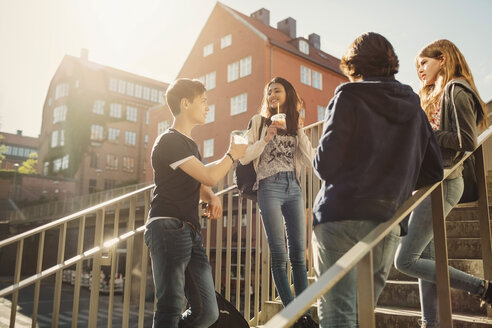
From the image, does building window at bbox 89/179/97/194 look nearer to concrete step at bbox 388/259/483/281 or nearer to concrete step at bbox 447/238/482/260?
concrete step at bbox 447/238/482/260

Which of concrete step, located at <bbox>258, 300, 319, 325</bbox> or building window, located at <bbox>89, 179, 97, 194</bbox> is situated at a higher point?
building window, located at <bbox>89, 179, 97, 194</bbox>

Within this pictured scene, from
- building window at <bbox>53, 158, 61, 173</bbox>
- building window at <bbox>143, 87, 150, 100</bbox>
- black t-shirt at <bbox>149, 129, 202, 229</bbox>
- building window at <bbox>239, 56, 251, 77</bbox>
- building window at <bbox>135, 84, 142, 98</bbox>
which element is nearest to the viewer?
black t-shirt at <bbox>149, 129, 202, 229</bbox>

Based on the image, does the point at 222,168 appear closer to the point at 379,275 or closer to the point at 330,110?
the point at 330,110

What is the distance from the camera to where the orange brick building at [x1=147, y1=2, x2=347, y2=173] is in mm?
24594

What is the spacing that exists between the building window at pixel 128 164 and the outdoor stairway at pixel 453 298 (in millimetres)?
45271

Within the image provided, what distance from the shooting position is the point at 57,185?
1709 inches

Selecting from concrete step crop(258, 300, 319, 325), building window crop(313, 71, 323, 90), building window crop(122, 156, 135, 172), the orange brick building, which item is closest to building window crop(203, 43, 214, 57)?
the orange brick building

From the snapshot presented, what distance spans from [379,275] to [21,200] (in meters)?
44.9

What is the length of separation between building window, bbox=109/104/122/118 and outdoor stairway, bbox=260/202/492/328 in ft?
151

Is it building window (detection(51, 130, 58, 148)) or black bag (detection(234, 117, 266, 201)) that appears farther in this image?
building window (detection(51, 130, 58, 148))

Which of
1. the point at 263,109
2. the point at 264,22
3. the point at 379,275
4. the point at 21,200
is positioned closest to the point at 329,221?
the point at 379,275

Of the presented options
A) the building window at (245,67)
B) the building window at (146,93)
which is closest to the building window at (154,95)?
the building window at (146,93)

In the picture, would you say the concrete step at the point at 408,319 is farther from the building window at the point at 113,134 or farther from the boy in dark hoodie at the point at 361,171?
the building window at the point at 113,134

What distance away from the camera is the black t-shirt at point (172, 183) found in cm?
216
